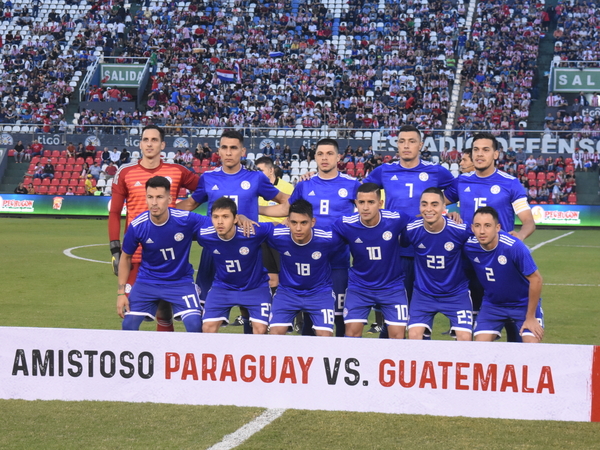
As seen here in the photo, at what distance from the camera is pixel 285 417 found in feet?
18.3

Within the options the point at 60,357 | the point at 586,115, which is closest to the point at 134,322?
the point at 60,357

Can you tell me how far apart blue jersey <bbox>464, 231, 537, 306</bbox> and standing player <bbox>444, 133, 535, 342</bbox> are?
541mm

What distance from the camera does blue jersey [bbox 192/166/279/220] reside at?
757 centimetres

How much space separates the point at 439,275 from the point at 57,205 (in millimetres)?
22579

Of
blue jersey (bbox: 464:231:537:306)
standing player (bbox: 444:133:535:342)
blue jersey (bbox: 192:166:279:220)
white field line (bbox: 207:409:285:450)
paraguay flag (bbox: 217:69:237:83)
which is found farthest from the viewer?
paraguay flag (bbox: 217:69:237:83)

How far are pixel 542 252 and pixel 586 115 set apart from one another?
1414 cm

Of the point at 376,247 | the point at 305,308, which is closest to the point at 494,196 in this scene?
the point at 376,247

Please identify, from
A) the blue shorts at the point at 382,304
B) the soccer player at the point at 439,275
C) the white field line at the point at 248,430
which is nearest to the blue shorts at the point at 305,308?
the blue shorts at the point at 382,304

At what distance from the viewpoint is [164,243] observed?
693 centimetres

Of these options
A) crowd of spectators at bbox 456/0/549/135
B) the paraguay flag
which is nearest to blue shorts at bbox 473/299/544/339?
crowd of spectators at bbox 456/0/549/135

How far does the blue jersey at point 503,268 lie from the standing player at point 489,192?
54 cm

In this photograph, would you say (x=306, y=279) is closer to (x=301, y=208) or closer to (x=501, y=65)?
(x=301, y=208)

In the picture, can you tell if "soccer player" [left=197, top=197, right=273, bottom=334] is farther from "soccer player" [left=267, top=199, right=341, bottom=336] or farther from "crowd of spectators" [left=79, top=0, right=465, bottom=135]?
"crowd of spectators" [left=79, top=0, right=465, bottom=135]

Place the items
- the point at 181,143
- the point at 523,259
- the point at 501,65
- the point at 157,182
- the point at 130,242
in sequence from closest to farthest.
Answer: the point at 523,259, the point at 157,182, the point at 130,242, the point at 181,143, the point at 501,65
